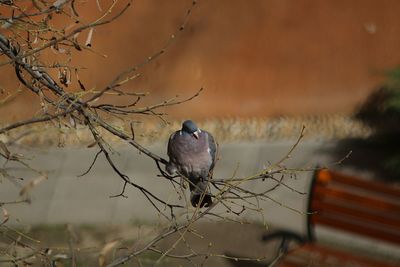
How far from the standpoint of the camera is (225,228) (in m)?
6.85

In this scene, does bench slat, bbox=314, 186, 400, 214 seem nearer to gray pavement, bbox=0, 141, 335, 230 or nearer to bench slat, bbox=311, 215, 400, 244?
bench slat, bbox=311, 215, 400, 244

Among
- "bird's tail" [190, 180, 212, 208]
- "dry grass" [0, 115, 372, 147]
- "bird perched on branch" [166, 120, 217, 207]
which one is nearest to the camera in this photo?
"bird's tail" [190, 180, 212, 208]

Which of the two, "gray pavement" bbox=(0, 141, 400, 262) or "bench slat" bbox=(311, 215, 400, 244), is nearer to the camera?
"bench slat" bbox=(311, 215, 400, 244)

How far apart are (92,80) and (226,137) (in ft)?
4.97

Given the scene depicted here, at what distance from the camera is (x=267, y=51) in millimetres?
8375

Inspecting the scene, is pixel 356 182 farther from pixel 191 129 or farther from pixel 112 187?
pixel 112 187

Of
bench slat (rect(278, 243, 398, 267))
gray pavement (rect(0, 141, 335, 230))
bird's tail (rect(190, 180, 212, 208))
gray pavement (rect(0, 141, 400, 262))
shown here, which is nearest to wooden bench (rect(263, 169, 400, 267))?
bench slat (rect(278, 243, 398, 267))

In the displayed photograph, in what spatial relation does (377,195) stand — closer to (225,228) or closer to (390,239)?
(390,239)

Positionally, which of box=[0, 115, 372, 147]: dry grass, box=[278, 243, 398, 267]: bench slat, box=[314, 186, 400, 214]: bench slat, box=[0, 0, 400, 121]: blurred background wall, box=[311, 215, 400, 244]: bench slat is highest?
box=[0, 0, 400, 121]: blurred background wall

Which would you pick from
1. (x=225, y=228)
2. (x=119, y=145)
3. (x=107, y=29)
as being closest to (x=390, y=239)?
(x=225, y=228)

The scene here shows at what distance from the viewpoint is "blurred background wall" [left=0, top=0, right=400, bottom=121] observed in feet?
26.2

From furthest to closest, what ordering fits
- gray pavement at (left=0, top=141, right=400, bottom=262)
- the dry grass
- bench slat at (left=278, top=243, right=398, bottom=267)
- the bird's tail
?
the dry grass → gray pavement at (left=0, top=141, right=400, bottom=262) → bench slat at (left=278, top=243, right=398, bottom=267) → the bird's tail

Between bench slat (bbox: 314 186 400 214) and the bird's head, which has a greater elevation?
the bird's head

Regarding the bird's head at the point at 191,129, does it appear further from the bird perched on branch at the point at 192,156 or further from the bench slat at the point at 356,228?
the bench slat at the point at 356,228
